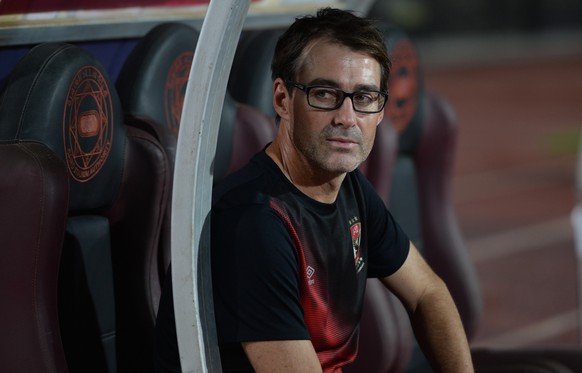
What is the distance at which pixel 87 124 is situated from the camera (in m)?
1.93

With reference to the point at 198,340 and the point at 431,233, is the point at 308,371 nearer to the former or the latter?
the point at 198,340

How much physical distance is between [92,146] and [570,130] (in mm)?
10863

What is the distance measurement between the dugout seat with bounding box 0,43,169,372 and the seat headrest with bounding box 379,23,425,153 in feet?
3.59

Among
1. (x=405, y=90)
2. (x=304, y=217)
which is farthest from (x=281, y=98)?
(x=405, y=90)

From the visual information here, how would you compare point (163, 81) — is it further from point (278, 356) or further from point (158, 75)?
point (278, 356)

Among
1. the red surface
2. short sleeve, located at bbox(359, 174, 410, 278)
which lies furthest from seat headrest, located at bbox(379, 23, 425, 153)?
the red surface

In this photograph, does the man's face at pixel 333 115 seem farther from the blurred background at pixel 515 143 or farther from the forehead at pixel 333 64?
the blurred background at pixel 515 143

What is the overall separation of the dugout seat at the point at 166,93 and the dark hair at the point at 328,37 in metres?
0.44

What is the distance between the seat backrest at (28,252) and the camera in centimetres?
169

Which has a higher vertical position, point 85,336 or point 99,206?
point 99,206

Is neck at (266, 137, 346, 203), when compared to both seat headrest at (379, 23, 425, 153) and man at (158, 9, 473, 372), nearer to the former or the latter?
man at (158, 9, 473, 372)

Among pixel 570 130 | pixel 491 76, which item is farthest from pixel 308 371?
pixel 491 76

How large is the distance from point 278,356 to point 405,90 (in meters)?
1.57

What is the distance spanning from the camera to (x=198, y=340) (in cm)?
157
